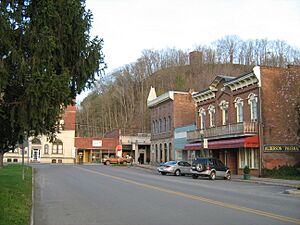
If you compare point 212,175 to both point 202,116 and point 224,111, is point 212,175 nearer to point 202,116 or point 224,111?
point 224,111

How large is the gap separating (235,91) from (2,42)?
29.9m

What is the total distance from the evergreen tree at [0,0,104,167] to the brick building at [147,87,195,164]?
4136 centimetres

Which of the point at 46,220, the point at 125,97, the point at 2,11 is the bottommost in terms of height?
the point at 46,220

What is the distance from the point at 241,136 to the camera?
1364 inches

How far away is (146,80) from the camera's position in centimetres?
9256

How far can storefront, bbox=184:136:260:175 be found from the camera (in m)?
33.4

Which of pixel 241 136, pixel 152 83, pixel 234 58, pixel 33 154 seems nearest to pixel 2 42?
pixel 241 136

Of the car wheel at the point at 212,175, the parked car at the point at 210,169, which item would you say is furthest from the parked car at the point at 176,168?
the car wheel at the point at 212,175

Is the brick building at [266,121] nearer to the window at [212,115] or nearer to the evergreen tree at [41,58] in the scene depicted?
the window at [212,115]

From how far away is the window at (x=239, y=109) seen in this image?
36.9 meters

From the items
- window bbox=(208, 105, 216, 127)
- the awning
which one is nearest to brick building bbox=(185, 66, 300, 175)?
the awning

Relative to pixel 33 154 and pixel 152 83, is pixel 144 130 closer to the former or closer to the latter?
pixel 152 83

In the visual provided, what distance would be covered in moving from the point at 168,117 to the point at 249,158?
21480 mm

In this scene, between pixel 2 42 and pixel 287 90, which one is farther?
pixel 287 90
